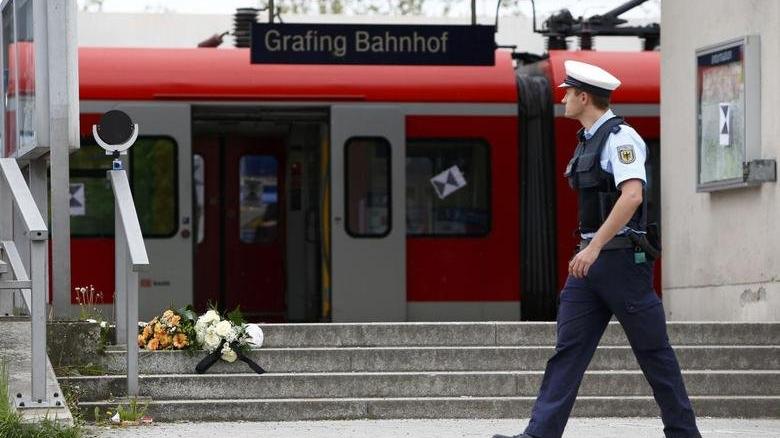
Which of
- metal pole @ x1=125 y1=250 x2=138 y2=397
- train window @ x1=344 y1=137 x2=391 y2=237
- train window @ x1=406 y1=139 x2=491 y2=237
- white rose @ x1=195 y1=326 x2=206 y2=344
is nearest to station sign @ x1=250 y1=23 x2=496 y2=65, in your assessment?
train window @ x1=344 y1=137 x2=391 y2=237

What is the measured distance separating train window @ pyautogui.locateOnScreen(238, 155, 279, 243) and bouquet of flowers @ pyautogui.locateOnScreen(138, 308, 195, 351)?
305 inches

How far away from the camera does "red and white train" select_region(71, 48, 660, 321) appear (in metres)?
16.2

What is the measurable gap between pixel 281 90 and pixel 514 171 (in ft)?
8.58

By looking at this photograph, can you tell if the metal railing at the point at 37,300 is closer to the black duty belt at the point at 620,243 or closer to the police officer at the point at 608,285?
the police officer at the point at 608,285

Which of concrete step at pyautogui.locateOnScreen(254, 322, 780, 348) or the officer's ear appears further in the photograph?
concrete step at pyautogui.locateOnScreen(254, 322, 780, 348)

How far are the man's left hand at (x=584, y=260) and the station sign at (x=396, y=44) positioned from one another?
8.12 meters

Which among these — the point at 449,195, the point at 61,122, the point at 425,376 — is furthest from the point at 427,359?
the point at 449,195

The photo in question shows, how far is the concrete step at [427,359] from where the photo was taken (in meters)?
10.2

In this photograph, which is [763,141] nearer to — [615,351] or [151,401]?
[615,351]

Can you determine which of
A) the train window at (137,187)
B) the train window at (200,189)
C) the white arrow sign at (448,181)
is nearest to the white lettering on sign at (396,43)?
the white arrow sign at (448,181)

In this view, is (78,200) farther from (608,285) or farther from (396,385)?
(608,285)

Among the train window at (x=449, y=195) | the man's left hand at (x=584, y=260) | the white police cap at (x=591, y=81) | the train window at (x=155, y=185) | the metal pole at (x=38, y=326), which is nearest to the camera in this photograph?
the man's left hand at (x=584, y=260)

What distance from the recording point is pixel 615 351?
1076cm

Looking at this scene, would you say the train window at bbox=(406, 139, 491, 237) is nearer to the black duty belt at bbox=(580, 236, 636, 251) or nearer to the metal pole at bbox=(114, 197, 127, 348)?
the metal pole at bbox=(114, 197, 127, 348)
